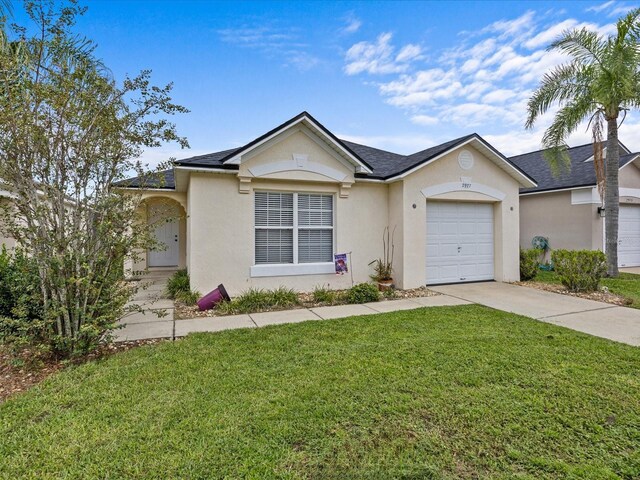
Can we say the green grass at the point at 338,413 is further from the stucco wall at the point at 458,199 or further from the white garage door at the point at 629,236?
the white garage door at the point at 629,236

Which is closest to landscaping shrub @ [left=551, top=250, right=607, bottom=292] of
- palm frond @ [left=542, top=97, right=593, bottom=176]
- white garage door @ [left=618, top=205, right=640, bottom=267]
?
palm frond @ [left=542, top=97, right=593, bottom=176]

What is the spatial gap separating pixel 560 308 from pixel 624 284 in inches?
196

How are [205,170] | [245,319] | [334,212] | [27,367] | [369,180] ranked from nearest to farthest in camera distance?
[27,367] → [245,319] → [205,170] → [334,212] → [369,180]

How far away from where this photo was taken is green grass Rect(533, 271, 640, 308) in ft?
27.7

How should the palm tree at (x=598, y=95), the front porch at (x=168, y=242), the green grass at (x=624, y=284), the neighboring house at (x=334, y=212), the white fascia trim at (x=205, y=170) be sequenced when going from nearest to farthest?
the white fascia trim at (x=205, y=170), the green grass at (x=624, y=284), the neighboring house at (x=334, y=212), the palm tree at (x=598, y=95), the front porch at (x=168, y=242)

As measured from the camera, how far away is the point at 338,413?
323cm

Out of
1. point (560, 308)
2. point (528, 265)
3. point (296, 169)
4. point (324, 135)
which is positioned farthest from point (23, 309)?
point (528, 265)

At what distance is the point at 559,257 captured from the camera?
962 centimetres

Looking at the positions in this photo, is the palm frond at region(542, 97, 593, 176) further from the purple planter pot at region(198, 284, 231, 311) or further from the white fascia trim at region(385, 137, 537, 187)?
the purple planter pot at region(198, 284, 231, 311)

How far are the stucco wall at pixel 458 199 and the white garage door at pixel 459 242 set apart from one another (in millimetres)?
287

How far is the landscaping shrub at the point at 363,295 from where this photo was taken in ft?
26.9

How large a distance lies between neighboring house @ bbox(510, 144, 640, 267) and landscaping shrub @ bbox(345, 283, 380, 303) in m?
10.6

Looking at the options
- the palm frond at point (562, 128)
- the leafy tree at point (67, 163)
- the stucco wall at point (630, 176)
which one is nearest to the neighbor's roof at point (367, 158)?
the leafy tree at point (67, 163)

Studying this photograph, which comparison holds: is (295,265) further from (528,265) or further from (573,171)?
(573,171)
